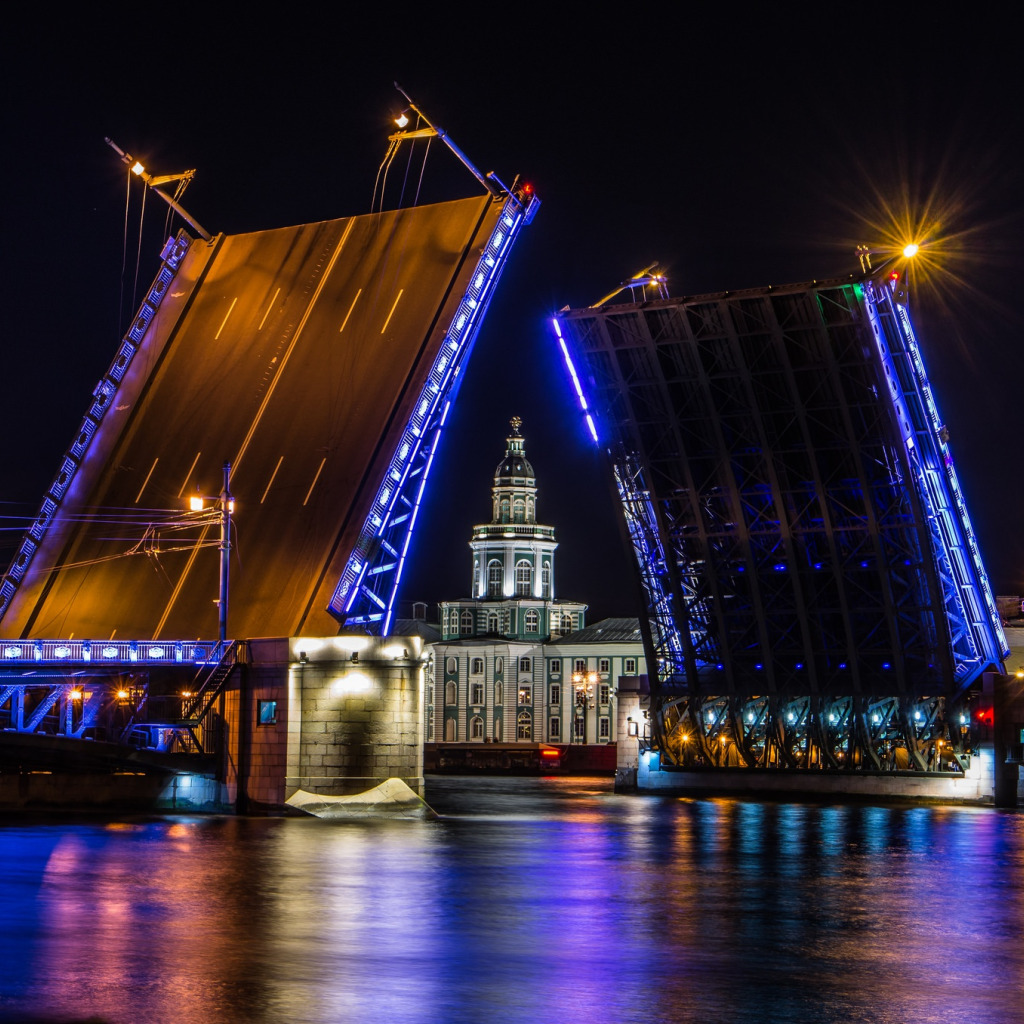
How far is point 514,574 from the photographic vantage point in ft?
422

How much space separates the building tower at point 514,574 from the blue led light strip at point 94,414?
80.9 m

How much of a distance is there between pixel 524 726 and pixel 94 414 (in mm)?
79603

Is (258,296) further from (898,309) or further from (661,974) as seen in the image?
(661,974)

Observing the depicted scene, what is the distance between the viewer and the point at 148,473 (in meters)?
43.1

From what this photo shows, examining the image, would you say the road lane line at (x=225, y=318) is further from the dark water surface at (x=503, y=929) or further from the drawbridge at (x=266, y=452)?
the dark water surface at (x=503, y=929)

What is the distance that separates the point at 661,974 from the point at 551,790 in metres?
48.8

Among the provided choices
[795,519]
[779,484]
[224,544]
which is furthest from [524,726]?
[224,544]

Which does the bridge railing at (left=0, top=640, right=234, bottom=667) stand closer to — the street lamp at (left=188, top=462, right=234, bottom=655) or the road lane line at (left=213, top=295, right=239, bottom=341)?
the street lamp at (left=188, top=462, right=234, bottom=655)

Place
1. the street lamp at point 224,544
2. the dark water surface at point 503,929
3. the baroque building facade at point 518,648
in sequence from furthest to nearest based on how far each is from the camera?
the baroque building facade at point 518,648 < the street lamp at point 224,544 < the dark water surface at point 503,929

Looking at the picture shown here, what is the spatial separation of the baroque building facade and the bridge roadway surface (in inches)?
2802

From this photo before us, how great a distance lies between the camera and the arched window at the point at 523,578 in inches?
5064

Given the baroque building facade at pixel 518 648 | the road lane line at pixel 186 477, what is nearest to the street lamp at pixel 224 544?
the road lane line at pixel 186 477

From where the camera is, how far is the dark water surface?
38.1 ft

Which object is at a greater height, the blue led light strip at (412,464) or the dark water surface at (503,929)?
the blue led light strip at (412,464)
